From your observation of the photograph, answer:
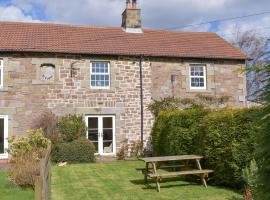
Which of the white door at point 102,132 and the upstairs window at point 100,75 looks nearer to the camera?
the white door at point 102,132

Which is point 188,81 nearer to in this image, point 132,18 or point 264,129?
point 132,18

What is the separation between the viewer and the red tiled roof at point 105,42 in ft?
66.2

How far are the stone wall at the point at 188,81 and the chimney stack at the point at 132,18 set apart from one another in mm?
3238

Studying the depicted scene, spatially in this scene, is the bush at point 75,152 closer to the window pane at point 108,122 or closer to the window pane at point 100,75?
the window pane at point 108,122

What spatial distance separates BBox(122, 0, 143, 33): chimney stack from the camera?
23.4 metres

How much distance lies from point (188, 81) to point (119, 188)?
11467mm

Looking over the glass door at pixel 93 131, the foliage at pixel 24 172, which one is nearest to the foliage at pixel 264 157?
the foliage at pixel 24 172

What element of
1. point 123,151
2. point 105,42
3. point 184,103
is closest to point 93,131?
point 123,151

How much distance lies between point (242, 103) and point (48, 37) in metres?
10.8

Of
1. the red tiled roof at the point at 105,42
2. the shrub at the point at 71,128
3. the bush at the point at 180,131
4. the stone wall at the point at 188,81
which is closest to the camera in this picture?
the bush at the point at 180,131

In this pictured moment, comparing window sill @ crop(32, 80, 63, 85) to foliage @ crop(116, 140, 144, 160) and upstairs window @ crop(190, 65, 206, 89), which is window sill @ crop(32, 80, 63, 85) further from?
upstairs window @ crop(190, 65, 206, 89)

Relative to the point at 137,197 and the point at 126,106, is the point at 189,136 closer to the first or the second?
the point at 137,197

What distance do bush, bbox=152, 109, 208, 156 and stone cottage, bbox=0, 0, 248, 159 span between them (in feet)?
13.7

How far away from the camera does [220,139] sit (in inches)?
434
